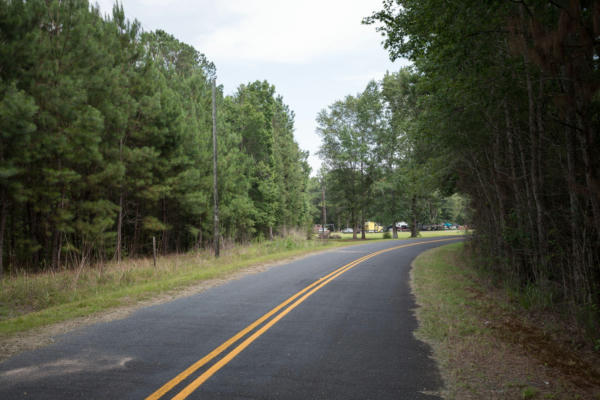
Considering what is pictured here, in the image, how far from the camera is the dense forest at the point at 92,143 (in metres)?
10.9

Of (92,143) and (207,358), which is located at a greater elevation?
(92,143)

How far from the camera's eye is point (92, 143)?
12648mm

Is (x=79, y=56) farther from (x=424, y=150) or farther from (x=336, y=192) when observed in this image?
(x=336, y=192)

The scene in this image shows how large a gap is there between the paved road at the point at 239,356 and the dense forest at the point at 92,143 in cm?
707

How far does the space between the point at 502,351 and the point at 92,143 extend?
12.9 metres

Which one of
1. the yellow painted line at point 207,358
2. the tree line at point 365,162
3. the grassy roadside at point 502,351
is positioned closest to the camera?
the yellow painted line at point 207,358

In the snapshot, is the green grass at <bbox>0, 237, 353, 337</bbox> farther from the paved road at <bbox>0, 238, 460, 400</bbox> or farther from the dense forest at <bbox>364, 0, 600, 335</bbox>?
the dense forest at <bbox>364, 0, 600, 335</bbox>

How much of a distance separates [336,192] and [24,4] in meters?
37.1

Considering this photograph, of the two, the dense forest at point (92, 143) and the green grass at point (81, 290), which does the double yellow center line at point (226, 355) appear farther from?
the dense forest at point (92, 143)

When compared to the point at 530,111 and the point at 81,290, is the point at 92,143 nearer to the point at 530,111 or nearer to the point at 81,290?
the point at 81,290

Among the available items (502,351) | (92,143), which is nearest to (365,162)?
(92,143)

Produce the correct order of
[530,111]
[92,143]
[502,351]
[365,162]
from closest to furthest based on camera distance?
1. [502,351]
2. [530,111]
3. [92,143]
4. [365,162]

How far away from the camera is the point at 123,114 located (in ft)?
46.8

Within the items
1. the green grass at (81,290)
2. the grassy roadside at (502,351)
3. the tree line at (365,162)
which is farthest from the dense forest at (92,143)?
the tree line at (365,162)
